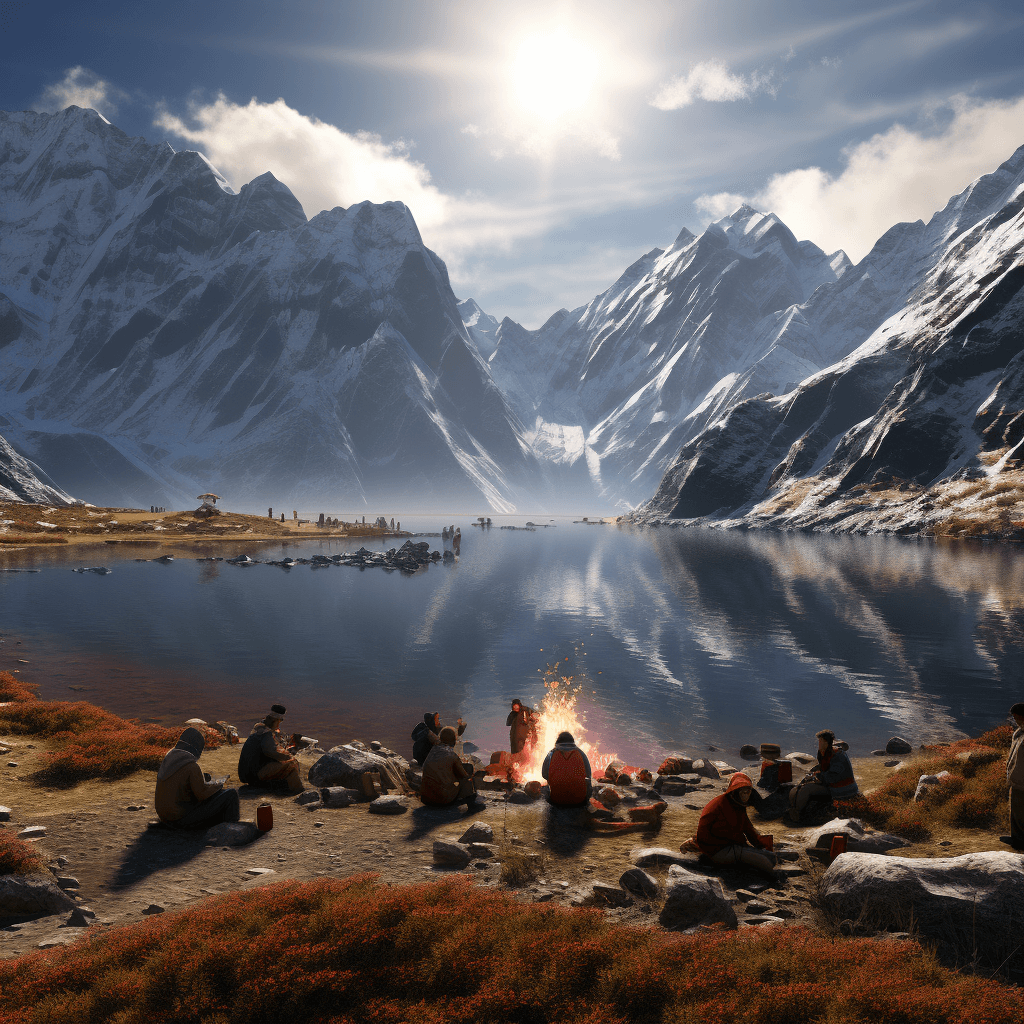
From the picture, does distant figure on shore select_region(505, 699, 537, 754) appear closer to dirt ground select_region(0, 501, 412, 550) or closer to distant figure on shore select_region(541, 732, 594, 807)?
distant figure on shore select_region(541, 732, 594, 807)

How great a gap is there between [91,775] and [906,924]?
16.9 m

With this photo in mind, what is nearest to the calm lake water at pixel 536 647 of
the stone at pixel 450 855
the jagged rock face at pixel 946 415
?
the stone at pixel 450 855

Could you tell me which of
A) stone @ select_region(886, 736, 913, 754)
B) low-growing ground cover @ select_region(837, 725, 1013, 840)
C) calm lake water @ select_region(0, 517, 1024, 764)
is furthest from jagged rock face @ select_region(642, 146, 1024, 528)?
low-growing ground cover @ select_region(837, 725, 1013, 840)

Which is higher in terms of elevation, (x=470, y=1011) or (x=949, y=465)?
(x=949, y=465)

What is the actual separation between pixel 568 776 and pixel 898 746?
15928 mm

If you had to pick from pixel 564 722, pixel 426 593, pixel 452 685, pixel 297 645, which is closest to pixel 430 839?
pixel 564 722

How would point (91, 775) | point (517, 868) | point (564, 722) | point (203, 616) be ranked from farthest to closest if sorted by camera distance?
1. point (203, 616)
2. point (564, 722)
3. point (91, 775)
4. point (517, 868)

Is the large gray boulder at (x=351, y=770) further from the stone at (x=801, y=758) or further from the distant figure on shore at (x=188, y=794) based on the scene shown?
the stone at (x=801, y=758)

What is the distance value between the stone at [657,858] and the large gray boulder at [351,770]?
6.95 meters

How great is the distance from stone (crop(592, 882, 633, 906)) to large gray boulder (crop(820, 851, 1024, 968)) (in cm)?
272

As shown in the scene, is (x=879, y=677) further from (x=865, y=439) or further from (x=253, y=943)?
(x=865, y=439)

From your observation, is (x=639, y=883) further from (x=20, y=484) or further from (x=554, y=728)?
(x=20, y=484)

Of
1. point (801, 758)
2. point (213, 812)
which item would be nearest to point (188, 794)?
point (213, 812)

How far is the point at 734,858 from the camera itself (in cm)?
1055
